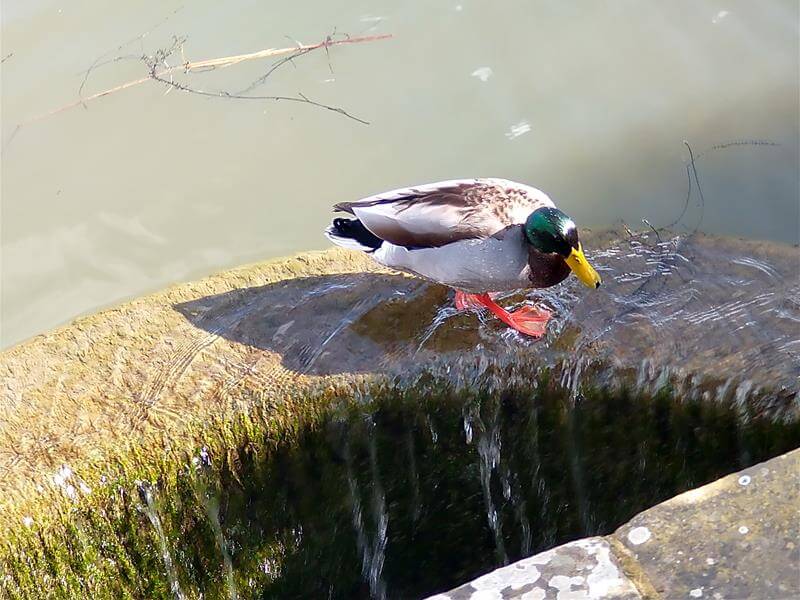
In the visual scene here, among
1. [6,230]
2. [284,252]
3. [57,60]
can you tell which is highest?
[57,60]

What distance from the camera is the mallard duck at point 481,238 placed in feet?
10.0

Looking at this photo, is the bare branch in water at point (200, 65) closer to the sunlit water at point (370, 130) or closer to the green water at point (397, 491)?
the sunlit water at point (370, 130)

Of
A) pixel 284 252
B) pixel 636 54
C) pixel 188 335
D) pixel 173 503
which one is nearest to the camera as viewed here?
pixel 173 503

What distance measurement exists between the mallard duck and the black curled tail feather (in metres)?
0.06

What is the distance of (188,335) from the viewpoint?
11.2 ft

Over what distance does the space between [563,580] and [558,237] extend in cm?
132

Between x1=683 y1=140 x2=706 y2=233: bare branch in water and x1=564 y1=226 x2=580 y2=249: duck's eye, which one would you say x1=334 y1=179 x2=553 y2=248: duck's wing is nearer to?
x1=564 y1=226 x2=580 y2=249: duck's eye

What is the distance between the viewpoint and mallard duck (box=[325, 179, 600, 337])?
3053mm

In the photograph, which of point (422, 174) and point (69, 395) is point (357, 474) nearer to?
point (69, 395)

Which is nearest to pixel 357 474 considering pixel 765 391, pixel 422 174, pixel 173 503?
pixel 173 503

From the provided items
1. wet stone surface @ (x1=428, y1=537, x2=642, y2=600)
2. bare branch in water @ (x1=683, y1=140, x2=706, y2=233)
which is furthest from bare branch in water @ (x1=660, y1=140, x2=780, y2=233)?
wet stone surface @ (x1=428, y1=537, x2=642, y2=600)

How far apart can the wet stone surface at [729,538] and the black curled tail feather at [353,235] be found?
60.2 inches

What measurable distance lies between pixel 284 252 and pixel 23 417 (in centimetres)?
160

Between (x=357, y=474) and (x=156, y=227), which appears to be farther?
(x=156, y=227)
